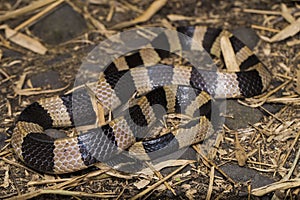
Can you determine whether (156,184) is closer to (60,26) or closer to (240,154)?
(240,154)

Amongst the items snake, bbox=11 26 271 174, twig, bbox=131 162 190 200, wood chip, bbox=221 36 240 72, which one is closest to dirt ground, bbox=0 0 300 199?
twig, bbox=131 162 190 200

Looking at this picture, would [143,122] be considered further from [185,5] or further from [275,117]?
[185,5]

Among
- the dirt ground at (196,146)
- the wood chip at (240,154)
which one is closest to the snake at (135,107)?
the dirt ground at (196,146)

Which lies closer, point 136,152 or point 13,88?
point 136,152

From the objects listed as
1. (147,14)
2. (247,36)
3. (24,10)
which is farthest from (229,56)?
(24,10)

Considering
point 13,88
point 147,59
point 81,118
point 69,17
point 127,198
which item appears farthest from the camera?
point 69,17

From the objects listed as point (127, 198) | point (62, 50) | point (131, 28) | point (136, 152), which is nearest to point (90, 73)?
point (62, 50)
